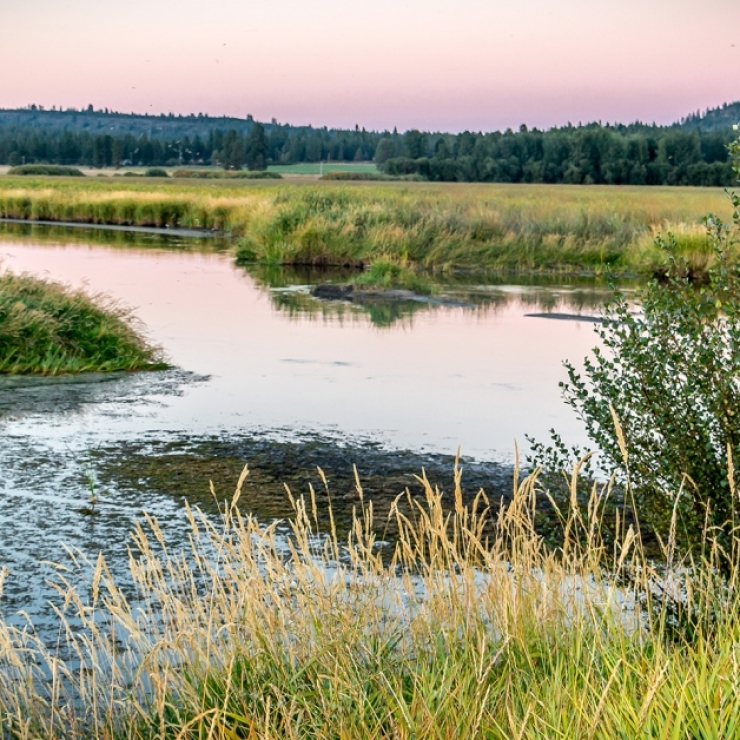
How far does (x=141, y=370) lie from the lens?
553 inches

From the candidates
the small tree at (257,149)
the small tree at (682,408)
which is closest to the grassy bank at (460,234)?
the small tree at (682,408)

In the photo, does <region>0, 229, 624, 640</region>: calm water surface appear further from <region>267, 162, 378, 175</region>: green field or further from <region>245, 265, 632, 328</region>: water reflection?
<region>267, 162, 378, 175</region>: green field

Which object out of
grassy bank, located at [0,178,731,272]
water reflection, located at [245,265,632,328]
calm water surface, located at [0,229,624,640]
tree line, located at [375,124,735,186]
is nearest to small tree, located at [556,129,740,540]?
calm water surface, located at [0,229,624,640]

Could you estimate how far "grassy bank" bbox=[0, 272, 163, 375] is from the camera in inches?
521

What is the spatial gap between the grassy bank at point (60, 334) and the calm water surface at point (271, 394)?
1.53 ft

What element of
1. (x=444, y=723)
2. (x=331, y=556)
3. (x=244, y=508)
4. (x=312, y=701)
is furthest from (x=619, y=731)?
(x=244, y=508)

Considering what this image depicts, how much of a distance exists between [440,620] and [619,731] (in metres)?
1.51

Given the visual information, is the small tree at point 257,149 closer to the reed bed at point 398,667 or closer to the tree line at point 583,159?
the tree line at point 583,159

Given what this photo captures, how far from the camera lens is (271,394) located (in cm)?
1276

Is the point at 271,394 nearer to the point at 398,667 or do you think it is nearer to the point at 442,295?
the point at 398,667

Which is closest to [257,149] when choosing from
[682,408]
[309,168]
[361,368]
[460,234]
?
[309,168]

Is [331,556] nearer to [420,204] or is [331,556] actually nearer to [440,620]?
[440,620]

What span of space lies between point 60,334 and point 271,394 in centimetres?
290

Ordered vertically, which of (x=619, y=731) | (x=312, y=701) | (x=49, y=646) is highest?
(x=619, y=731)
